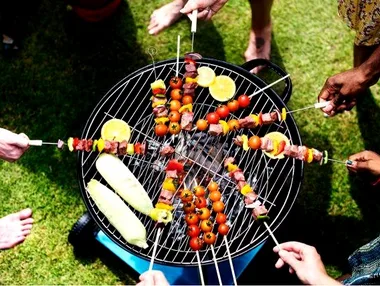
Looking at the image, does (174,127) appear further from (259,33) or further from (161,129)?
(259,33)

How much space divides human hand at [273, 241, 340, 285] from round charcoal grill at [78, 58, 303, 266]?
0.27m

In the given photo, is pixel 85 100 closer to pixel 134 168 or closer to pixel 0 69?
pixel 0 69

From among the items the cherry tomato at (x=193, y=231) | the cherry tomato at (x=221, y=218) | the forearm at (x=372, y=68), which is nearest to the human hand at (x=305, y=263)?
the cherry tomato at (x=221, y=218)

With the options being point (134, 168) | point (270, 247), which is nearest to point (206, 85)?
point (134, 168)

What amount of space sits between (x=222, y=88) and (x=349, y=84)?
85cm

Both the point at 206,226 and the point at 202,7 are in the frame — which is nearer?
the point at 206,226

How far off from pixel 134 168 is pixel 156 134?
0.31 m

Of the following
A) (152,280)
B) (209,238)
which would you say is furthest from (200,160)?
(152,280)

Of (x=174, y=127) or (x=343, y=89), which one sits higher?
(x=343, y=89)

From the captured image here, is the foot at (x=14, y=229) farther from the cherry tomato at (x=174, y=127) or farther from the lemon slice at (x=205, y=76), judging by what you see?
the lemon slice at (x=205, y=76)

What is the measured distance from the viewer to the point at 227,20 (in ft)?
17.3

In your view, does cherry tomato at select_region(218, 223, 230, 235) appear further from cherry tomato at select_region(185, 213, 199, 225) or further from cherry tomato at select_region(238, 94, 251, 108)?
cherry tomato at select_region(238, 94, 251, 108)

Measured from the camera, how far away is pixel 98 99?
491 cm

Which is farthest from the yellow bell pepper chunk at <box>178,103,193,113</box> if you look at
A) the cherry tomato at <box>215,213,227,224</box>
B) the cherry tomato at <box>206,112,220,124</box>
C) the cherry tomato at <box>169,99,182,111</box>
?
the cherry tomato at <box>215,213,227,224</box>
